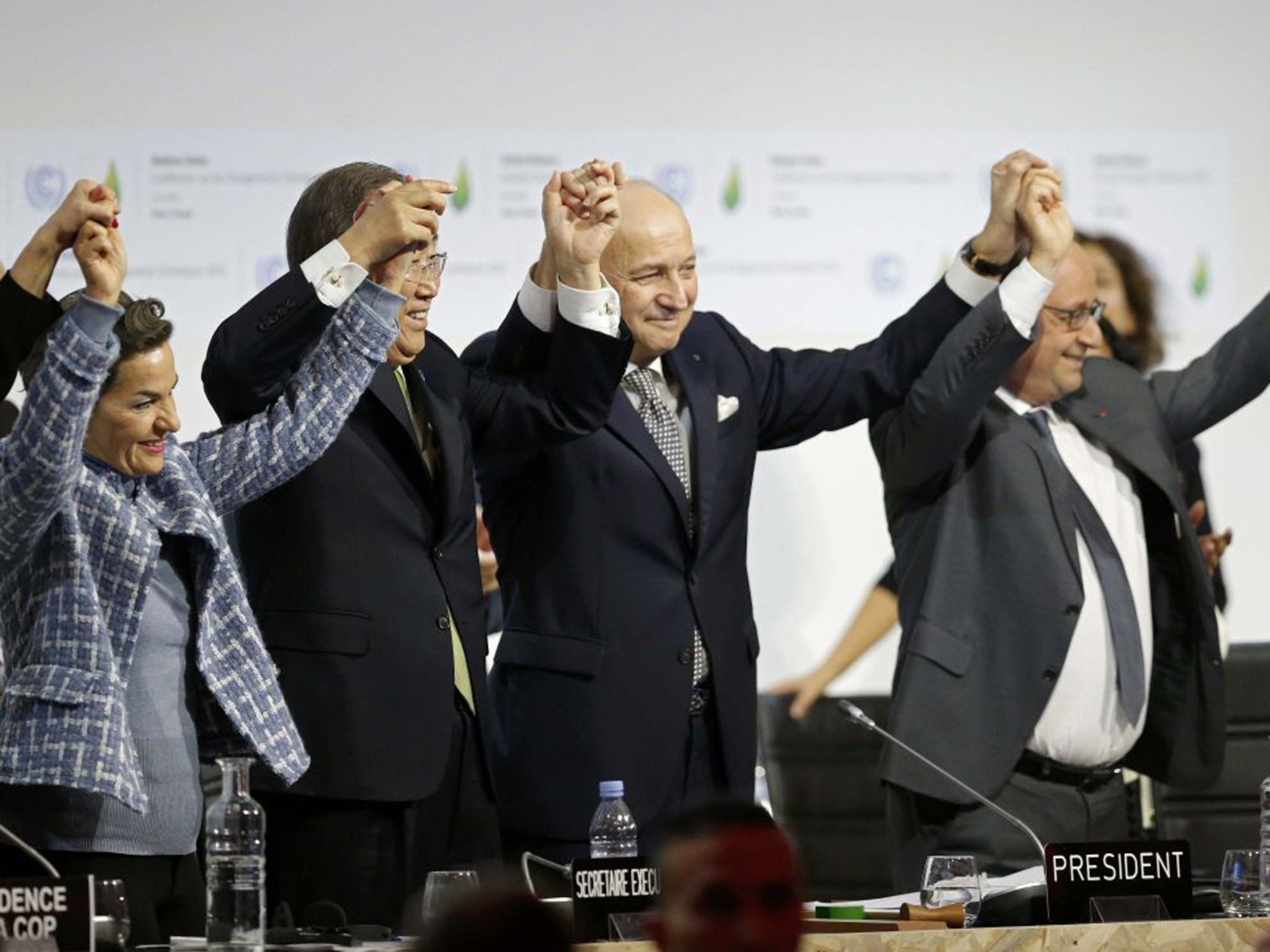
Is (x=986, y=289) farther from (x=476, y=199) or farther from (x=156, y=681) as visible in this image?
(x=156, y=681)

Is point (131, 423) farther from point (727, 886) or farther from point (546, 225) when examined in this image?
point (727, 886)

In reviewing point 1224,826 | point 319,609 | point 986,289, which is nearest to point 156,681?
point 319,609

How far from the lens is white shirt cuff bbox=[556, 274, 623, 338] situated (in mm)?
3453

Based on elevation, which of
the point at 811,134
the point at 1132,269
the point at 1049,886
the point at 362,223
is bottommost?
the point at 1049,886

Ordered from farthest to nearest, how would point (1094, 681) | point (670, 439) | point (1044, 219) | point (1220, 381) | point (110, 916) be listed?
point (1220, 381), point (1094, 681), point (1044, 219), point (670, 439), point (110, 916)

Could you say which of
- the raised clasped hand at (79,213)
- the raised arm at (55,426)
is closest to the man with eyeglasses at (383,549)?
the raised clasped hand at (79,213)

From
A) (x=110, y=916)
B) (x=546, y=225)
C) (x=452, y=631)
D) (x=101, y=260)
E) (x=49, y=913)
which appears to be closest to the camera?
(x=49, y=913)

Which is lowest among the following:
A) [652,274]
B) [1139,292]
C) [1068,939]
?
[1068,939]

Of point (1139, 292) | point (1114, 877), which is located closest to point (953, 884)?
point (1114, 877)

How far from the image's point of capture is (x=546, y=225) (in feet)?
11.4

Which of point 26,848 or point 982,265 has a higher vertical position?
→ point 982,265

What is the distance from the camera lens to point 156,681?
112 inches

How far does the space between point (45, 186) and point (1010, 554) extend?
84.2 inches

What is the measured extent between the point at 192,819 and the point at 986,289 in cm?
180
